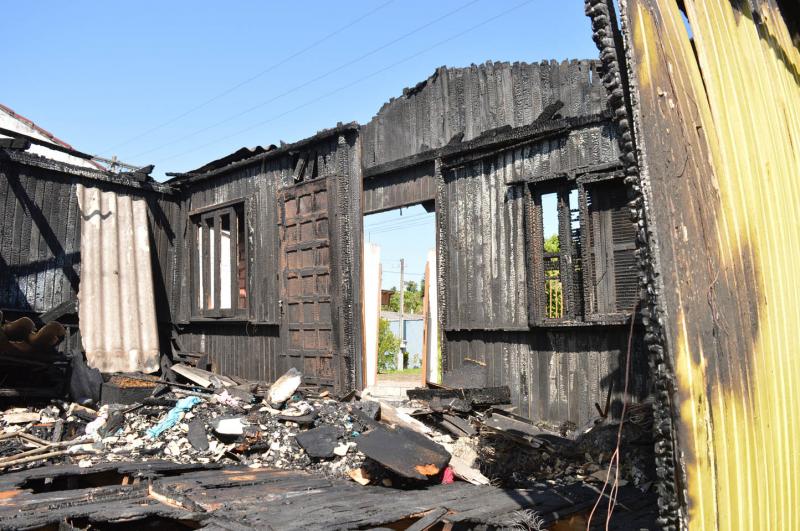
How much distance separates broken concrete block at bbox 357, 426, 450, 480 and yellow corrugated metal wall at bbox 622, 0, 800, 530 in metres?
3.57

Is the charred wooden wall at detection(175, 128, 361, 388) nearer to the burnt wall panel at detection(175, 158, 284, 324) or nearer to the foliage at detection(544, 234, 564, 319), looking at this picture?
the burnt wall panel at detection(175, 158, 284, 324)

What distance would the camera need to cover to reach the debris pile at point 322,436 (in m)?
6.09

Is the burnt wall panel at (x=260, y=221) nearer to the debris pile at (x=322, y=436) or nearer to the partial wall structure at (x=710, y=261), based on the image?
the debris pile at (x=322, y=436)

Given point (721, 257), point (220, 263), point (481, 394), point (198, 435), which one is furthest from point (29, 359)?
point (721, 257)

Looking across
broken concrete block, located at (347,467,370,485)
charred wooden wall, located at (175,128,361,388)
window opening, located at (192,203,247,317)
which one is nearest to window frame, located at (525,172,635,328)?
charred wooden wall, located at (175,128,361,388)

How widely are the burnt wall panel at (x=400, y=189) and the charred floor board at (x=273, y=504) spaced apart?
4.97 meters

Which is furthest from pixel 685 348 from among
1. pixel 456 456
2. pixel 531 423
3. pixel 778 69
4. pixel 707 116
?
pixel 531 423

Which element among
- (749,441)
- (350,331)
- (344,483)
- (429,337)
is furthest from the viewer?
(429,337)

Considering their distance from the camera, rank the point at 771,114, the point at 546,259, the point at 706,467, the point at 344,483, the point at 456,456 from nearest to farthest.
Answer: the point at 706,467 < the point at 771,114 < the point at 344,483 < the point at 456,456 < the point at 546,259

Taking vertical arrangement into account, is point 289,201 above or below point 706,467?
above

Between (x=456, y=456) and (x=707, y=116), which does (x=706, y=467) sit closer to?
(x=707, y=116)

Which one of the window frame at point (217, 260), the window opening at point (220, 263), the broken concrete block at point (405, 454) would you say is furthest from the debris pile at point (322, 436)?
the window opening at point (220, 263)

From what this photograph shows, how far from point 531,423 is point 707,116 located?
5.97 meters

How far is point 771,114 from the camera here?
3.21 meters
